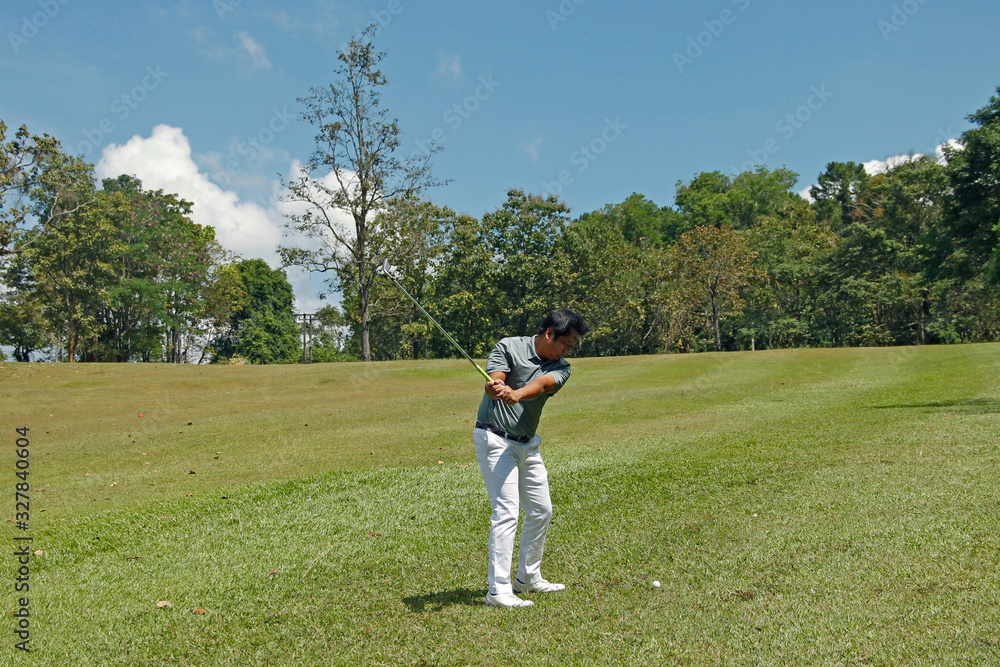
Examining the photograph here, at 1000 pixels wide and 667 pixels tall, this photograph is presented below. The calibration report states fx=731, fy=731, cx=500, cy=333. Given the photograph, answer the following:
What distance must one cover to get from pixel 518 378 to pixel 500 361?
19cm

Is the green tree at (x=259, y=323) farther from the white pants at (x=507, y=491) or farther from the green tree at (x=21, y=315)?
the white pants at (x=507, y=491)

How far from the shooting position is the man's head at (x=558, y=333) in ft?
18.7

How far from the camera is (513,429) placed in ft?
18.4

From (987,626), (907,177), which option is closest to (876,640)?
(987,626)

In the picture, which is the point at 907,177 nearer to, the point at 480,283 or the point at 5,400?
the point at 480,283

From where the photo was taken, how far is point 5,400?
24.2 metres

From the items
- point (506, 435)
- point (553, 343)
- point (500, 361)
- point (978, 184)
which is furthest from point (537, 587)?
point (978, 184)

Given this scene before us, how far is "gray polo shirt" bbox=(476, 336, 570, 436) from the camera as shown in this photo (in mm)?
5637

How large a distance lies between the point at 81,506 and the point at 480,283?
51.3 metres

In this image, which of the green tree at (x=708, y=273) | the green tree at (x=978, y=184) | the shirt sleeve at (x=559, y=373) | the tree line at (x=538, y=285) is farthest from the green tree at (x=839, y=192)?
the shirt sleeve at (x=559, y=373)

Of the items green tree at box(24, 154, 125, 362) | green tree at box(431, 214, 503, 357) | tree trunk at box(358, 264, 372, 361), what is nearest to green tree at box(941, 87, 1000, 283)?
tree trunk at box(358, 264, 372, 361)

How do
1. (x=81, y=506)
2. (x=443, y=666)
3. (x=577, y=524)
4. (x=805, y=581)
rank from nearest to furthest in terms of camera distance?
(x=443, y=666) → (x=805, y=581) → (x=577, y=524) → (x=81, y=506)

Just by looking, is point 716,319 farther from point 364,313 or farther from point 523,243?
point 364,313

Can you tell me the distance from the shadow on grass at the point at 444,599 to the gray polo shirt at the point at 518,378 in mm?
1450
